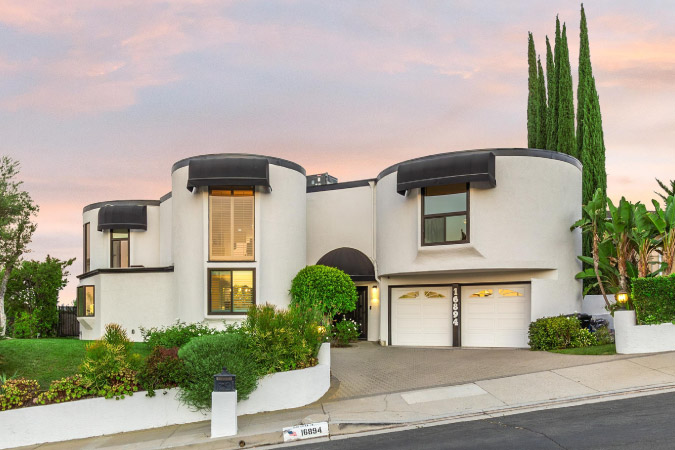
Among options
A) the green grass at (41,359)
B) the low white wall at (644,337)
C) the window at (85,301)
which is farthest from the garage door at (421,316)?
the window at (85,301)

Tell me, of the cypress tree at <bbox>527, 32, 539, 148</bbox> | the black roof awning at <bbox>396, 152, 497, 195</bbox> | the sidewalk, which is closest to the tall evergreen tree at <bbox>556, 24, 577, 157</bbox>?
the cypress tree at <bbox>527, 32, 539, 148</bbox>

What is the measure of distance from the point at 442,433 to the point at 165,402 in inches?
218

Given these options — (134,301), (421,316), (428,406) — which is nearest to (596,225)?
(421,316)

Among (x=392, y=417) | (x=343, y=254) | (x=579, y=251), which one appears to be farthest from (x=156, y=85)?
(x=579, y=251)

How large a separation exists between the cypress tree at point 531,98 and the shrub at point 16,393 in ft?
95.1

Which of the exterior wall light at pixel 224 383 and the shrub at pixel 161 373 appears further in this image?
the shrub at pixel 161 373

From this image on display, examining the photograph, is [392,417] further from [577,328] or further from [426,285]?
[426,285]

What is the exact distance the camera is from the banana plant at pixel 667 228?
1616 cm

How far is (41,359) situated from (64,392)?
13.5ft

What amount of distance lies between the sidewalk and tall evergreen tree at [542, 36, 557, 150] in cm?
2086

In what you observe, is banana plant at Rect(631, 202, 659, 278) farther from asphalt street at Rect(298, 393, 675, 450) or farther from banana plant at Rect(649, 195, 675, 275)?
asphalt street at Rect(298, 393, 675, 450)

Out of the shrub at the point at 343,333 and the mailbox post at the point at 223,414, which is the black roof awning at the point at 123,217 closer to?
the shrub at the point at 343,333

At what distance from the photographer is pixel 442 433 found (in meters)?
9.26

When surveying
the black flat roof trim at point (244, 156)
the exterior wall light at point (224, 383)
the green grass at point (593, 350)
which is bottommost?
the green grass at point (593, 350)
